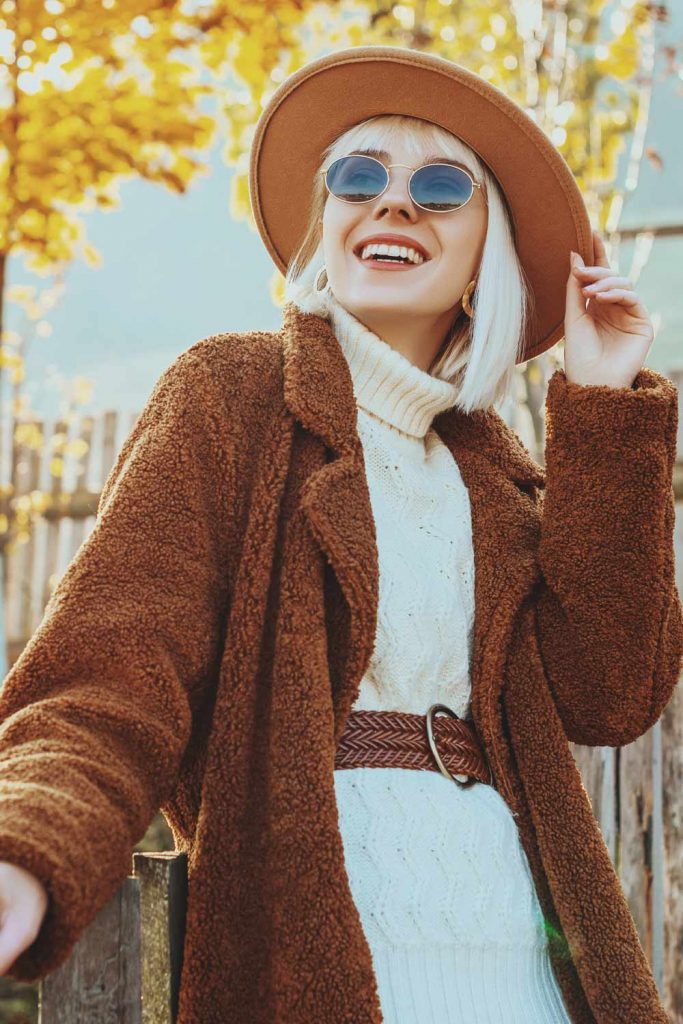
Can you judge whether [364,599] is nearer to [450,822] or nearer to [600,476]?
[450,822]

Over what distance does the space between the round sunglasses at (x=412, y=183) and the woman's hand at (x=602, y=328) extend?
273mm

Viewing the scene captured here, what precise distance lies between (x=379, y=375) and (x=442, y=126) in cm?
43

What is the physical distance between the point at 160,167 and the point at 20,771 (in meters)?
3.17

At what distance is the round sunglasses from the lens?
1.89 meters

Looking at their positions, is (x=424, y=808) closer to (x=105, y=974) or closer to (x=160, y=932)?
(x=160, y=932)

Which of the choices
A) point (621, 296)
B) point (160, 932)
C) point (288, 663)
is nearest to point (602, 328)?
point (621, 296)

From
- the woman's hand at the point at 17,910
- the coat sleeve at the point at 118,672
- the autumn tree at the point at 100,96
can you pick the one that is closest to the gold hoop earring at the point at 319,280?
the coat sleeve at the point at 118,672

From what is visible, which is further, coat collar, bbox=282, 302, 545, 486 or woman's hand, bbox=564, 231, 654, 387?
woman's hand, bbox=564, 231, 654, 387

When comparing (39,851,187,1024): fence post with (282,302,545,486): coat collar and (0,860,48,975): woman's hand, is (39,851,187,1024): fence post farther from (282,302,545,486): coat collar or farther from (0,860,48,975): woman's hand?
(282,302,545,486): coat collar

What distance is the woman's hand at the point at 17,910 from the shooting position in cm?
108

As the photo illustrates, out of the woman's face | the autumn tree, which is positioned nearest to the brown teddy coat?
the woman's face

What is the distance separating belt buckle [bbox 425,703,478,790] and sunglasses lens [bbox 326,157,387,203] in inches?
31.5

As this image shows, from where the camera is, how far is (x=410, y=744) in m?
1.67

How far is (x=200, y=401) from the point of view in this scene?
1.65 m
